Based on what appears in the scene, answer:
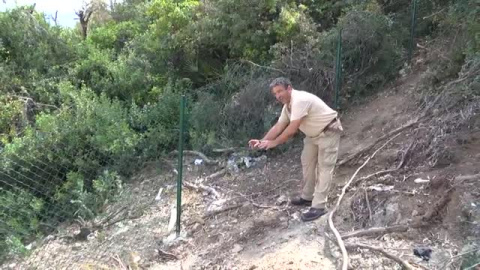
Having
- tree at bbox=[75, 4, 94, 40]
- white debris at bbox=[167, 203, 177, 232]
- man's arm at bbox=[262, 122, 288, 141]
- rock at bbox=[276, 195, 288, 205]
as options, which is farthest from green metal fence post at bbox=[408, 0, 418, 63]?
tree at bbox=[75, 4, 94, 40]

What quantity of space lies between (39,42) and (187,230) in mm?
9456

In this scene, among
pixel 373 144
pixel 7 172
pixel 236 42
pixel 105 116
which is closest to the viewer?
pixel 373 144

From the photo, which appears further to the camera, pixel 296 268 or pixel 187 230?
pixel 187 230

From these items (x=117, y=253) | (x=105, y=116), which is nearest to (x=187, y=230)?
(x=117, y=253)

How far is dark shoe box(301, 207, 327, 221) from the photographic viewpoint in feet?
16.8

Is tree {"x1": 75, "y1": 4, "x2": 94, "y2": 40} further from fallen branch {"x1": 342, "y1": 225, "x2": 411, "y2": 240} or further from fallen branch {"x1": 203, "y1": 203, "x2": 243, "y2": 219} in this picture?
fallen branch {"x1": 342, "y1": 225, "x2": 411, "y2": 240}

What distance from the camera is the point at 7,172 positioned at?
7297 millimetres

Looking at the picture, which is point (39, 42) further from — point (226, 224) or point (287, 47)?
point (226, 224)

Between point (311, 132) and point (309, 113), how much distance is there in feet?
0.71

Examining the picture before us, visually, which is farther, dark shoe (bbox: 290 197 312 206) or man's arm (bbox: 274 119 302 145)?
dark shoe (bbox: 290 197 312 206)

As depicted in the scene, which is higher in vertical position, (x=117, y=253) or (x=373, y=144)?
(x=373, y=144)

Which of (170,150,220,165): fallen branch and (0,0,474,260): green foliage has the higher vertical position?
(0,0,474,260): green foliage

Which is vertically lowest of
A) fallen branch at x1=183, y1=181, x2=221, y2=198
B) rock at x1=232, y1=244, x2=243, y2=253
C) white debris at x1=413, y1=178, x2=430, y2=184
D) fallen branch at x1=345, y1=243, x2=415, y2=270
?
rock at x1=232, y1=244, x2=243, y2=253

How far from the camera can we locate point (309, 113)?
4.90 meters
